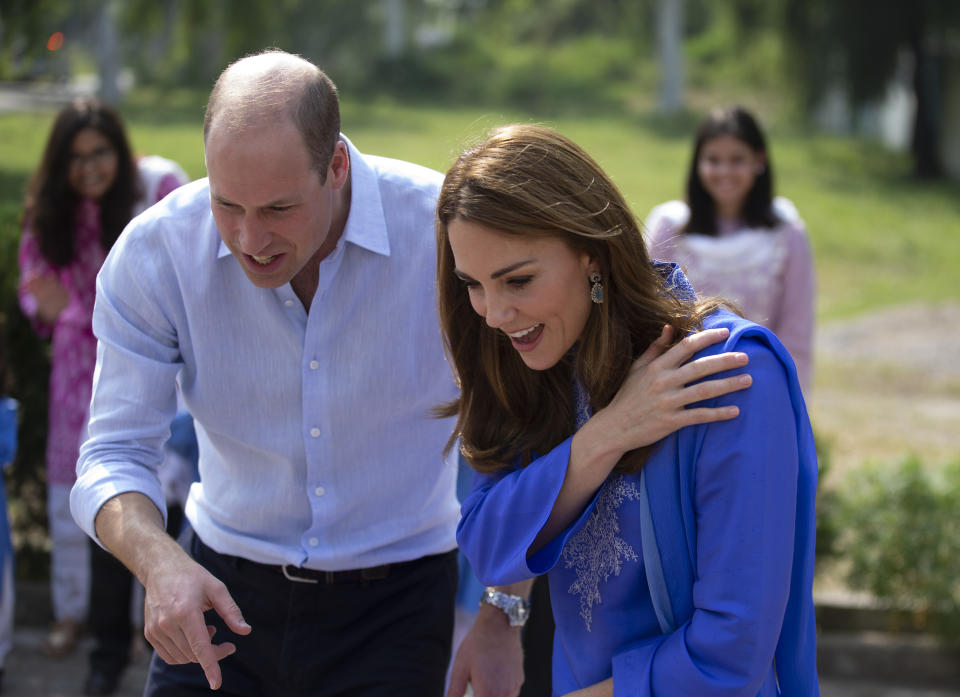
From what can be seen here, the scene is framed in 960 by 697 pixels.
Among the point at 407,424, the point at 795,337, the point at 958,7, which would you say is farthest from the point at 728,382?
the point at 958,7

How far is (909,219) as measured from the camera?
18.1 meters

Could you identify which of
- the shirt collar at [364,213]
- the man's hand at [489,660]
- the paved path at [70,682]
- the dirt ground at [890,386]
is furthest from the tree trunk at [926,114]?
the man's hand at [489,660]

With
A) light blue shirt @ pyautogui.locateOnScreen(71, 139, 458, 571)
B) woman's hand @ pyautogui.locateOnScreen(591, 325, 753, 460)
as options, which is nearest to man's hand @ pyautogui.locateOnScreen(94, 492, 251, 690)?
light blue shirt @ pyautogui.locateOnScreen(71, 139, 458, 571)

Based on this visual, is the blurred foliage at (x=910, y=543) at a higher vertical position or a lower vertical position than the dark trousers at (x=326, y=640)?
lower

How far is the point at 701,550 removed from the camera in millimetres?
1872

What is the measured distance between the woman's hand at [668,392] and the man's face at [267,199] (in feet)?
2.48

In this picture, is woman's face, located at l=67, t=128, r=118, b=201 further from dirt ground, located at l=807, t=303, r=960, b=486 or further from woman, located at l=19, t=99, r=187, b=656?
dirt ground, located at l=807, t=303, r=960, b=486

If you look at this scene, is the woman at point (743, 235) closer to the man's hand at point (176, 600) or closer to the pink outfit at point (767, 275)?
the pink outfit at point (767, 275)

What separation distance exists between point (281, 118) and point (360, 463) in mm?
797

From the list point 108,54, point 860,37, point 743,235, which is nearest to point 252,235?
point 743,235

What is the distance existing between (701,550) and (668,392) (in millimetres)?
259

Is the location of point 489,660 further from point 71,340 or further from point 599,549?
point 71,340

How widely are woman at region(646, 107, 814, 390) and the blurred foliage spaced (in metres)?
0.55

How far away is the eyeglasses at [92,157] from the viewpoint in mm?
4660
